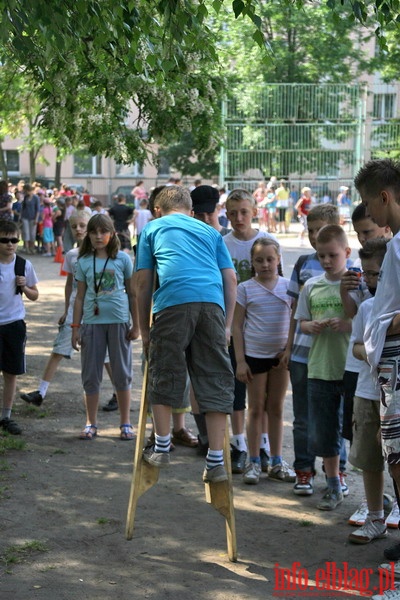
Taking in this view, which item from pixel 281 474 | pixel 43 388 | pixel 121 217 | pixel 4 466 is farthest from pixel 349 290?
pixel 121 217

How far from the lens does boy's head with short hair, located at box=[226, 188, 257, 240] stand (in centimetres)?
765

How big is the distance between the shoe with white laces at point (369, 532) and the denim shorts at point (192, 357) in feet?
3.53

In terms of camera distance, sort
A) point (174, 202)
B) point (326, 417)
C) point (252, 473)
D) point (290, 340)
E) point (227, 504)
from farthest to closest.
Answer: point (252, 473) → point (290, 340) → point (326, 417) → point (174, 202) → point (227, 504)

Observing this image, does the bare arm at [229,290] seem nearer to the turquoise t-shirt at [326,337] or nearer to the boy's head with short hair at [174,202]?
the boy's head with short hair at [174,202]

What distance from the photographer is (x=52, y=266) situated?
2647 centimetres

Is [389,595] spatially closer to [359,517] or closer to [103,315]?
[359,517]

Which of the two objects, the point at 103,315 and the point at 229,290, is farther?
the point at 103,315

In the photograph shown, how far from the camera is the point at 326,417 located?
662 centimetres

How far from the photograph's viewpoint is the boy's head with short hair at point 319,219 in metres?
6.97

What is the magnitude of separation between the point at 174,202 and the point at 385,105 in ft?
156

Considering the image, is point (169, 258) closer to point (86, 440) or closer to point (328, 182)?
point (86, 440)

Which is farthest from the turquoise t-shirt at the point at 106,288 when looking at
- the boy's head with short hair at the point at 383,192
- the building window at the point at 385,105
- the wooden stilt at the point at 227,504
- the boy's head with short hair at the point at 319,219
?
the building window at the point at 385,105

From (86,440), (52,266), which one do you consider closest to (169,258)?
(86,440)

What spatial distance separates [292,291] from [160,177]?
5789cm
